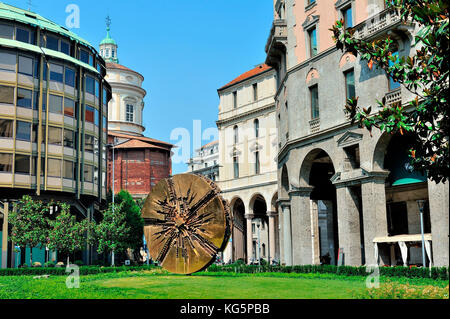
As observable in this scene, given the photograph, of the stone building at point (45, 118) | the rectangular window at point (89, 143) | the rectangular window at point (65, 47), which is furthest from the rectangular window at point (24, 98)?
the rectangular window at point (89, 143)

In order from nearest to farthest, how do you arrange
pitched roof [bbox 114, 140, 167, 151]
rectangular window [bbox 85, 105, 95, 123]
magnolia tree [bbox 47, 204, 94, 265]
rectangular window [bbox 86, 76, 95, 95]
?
magnolia tree [bbox 47, 204, 94, 265], rectangular window [bbox 85, 105, 95, 123], rectangular window [bbox 86, 76, 95, 95], pitched roof [bbox 114, 140, 167, 151]

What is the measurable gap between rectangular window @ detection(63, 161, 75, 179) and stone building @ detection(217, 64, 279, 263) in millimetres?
20960

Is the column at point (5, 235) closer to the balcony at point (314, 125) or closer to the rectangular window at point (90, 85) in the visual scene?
the rectangular window at point (90, 85)

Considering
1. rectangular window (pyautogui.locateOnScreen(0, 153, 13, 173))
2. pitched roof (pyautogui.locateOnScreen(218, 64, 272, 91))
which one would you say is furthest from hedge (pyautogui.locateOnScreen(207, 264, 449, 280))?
pitched roof (pyautogui.locateOnScreen(218, 64, 272, 91))

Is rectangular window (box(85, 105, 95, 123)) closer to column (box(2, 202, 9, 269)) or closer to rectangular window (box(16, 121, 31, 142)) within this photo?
rectangular window (box(16, 121, 31, 142))

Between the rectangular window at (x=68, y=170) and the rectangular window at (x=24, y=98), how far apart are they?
582 cm

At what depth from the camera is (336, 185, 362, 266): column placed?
102 ft

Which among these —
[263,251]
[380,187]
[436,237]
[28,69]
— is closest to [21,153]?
[28,69]

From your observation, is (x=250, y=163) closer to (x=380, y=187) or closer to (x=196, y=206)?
(x=380, y=187)

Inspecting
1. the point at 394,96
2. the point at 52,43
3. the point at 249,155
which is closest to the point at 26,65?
the point at 52,43

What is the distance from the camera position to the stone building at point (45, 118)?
4562cm

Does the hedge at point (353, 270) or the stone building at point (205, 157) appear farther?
the stone building at point (205, 157)

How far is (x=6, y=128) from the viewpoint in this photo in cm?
4541

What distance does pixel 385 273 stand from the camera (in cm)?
2562
